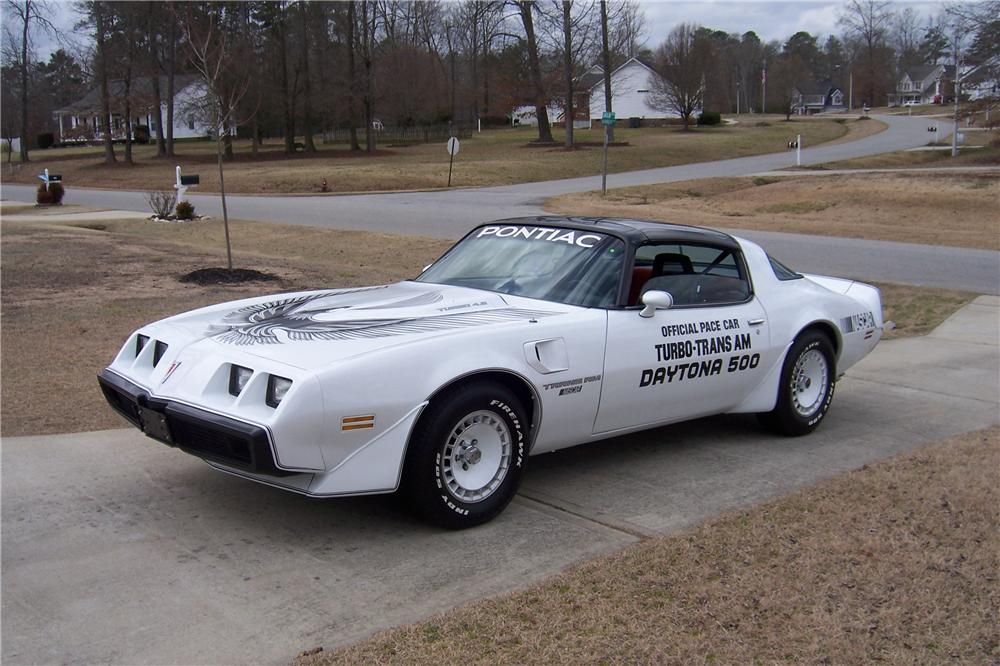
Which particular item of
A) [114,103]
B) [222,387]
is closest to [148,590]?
[222,387]

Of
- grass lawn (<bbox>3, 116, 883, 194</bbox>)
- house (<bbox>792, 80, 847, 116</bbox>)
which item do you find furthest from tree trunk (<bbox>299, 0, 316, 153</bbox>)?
house (<bbox>792, 80, 847, 116</bbox>)

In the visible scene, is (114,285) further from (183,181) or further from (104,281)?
(183,181)

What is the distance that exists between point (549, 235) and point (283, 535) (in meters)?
2.42

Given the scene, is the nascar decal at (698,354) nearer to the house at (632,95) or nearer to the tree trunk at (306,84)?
the tree trunk at (306,84)

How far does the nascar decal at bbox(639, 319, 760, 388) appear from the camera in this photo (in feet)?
17.8

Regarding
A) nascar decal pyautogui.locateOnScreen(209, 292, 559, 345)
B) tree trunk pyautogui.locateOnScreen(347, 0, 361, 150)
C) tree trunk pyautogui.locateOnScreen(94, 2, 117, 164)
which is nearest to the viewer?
nascar decal pyautogui.locateOnScreen(209, 292, 559, 345)

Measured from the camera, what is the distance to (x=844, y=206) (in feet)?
85.7

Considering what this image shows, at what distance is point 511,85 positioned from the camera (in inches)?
2232

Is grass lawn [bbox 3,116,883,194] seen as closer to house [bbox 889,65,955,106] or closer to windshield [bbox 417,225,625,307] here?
windshield [bbox 417,225,625,307]

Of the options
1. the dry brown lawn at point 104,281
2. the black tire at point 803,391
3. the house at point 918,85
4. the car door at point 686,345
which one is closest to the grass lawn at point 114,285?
the dry brown lawn at point 104,281

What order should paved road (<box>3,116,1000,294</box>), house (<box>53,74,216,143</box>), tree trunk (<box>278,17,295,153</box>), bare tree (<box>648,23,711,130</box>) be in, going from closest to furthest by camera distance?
paved road (<box>3,116,1000,294</box>) < house (<box>53,74,216,143</box>) < tree trunk (<box>278,17,295,153</box>) < bare tree (<box>648,23,711,130</box>)

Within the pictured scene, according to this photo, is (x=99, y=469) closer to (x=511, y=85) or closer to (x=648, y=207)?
(x=648, y=207)

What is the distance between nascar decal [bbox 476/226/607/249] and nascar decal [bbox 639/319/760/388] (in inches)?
26.9

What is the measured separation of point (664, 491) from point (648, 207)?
2258cm
